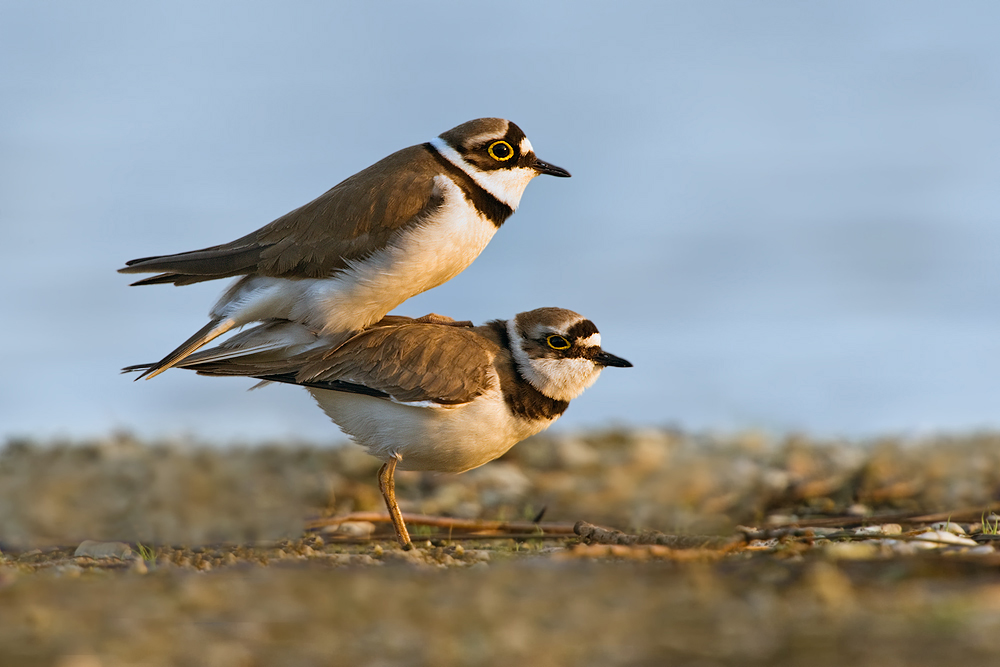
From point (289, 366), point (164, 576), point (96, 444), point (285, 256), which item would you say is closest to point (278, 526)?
point (289, 366)

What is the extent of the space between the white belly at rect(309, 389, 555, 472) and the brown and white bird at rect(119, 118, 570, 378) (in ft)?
1.89

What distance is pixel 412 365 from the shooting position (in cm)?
593

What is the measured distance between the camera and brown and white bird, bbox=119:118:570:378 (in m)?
5.91

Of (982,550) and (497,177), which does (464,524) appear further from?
(982,550)

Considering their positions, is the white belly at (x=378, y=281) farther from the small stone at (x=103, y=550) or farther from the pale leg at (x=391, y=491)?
the small stone at (x=103, y=550)

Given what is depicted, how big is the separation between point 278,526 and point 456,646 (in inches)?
191

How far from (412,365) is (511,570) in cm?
217

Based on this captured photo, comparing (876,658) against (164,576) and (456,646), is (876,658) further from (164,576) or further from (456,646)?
(164,576)

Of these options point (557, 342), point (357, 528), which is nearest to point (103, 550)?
point (357, 528)

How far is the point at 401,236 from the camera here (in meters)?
5.90

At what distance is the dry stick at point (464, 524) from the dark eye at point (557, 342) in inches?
50.6

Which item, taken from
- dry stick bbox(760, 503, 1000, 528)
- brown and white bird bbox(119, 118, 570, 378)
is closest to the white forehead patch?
brown and white bird bbox(119, 118, 570, 378)

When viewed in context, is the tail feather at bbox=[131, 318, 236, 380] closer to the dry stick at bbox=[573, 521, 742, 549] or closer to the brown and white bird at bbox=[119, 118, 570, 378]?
the brown and white bird at bbox=[119, 118, 570, 378]

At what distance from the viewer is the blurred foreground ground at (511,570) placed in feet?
9.26
